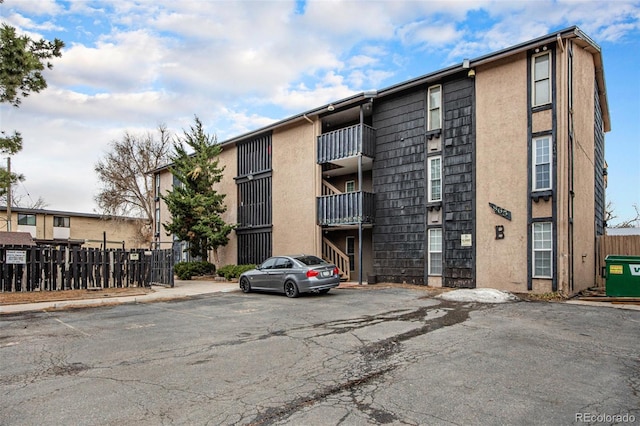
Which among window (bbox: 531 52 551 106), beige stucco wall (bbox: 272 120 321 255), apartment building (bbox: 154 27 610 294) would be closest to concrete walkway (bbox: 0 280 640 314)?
apartment building (bbox: 154 27 610 294)

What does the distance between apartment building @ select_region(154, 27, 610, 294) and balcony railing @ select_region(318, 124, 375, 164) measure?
0.07 m

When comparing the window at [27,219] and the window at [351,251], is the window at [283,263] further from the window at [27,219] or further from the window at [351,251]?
the window at [27,219]

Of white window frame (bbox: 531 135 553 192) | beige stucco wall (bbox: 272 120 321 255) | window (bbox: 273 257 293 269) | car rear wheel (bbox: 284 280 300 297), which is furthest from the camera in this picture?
beige stucco wall (bbox: 272 120 321 255)

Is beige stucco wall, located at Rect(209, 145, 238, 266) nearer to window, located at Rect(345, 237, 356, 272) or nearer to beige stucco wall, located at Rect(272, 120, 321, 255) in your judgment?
beige stucco wall, located at Rect(272, 120, 321, 255)

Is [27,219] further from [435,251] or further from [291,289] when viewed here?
[435,251]

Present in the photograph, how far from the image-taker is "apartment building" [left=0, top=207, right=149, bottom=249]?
139 feet

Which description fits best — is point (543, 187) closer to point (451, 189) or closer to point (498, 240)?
point (498, 240)

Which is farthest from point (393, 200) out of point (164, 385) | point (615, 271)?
point (164, 385)

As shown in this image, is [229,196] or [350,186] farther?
[229,196]

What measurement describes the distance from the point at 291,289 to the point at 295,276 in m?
0.52

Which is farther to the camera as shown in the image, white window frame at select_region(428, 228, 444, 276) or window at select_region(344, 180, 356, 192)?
window at select_region(344, 180, 356, 192)

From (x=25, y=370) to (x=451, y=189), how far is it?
14.5 m

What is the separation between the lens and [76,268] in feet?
54.4

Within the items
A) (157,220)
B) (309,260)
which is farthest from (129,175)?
(309,260)
